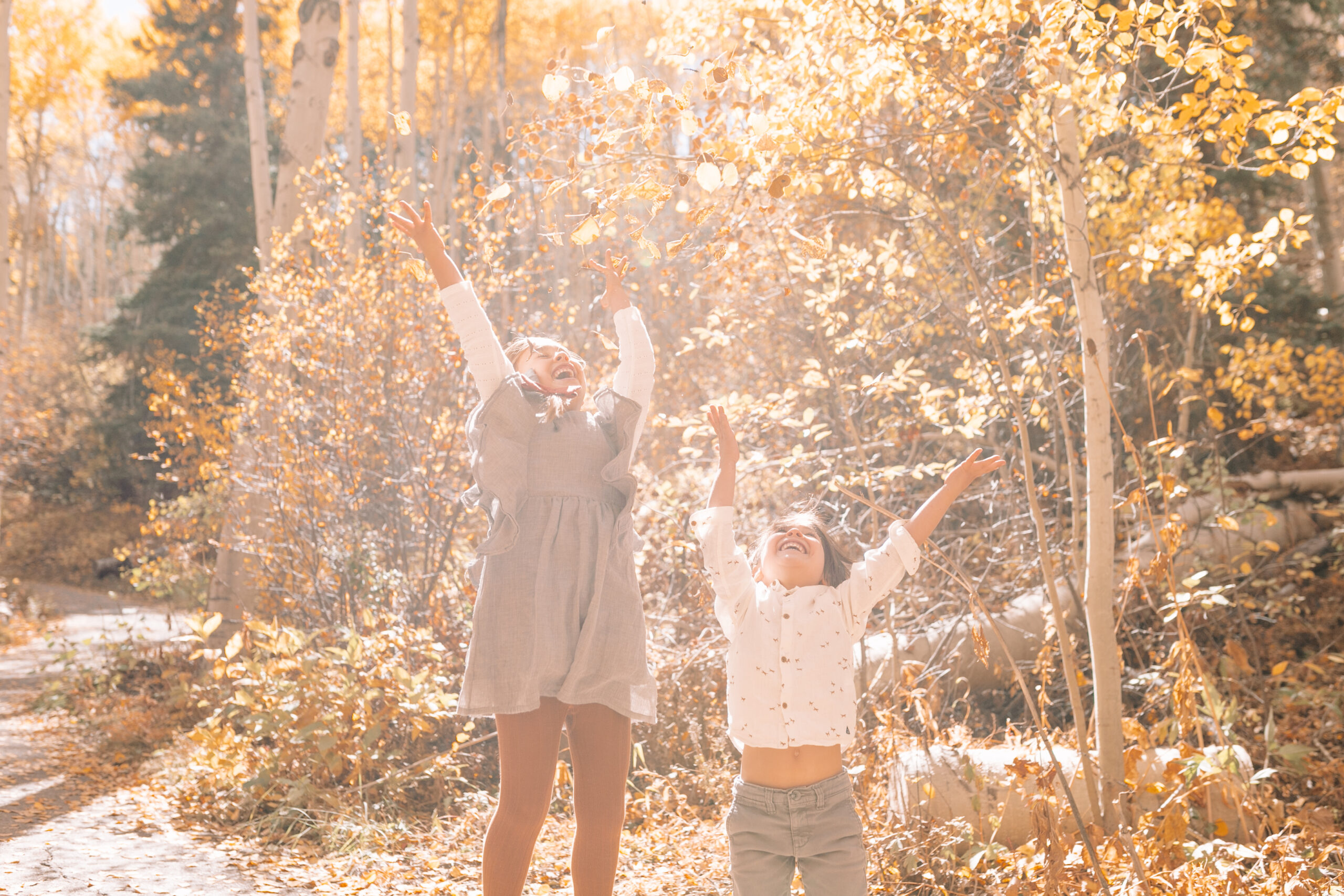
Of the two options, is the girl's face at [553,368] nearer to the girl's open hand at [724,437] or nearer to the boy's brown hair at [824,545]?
the girl's open hand at [724,437]

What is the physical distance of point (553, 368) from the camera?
250cm

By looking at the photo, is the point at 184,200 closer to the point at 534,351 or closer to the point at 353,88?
the point at 353,88

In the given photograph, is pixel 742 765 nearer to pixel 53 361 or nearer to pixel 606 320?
pixel 606 320

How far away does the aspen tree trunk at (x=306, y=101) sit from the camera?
22.6ft

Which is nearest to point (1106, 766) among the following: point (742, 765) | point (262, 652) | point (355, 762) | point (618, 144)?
point (742, 765)

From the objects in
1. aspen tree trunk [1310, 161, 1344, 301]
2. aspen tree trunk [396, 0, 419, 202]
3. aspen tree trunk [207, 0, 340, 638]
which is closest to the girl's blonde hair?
aspen tree trunk [207, 0, 340, 638]

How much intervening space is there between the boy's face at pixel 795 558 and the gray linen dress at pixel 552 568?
350 mm

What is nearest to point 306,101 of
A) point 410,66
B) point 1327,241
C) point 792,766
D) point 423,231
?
point 410,66

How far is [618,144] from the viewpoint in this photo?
2830 mm

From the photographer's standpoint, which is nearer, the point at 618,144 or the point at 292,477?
the point at 618,144

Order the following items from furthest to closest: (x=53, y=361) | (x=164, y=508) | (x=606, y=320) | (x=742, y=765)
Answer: (x=53, y=361) < (x=164, y=508) < (x=606, y=320) < (x=742, y=765)

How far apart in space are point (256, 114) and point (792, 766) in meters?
8.13

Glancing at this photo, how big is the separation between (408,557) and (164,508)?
145 inches

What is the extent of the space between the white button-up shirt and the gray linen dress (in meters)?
0.22
